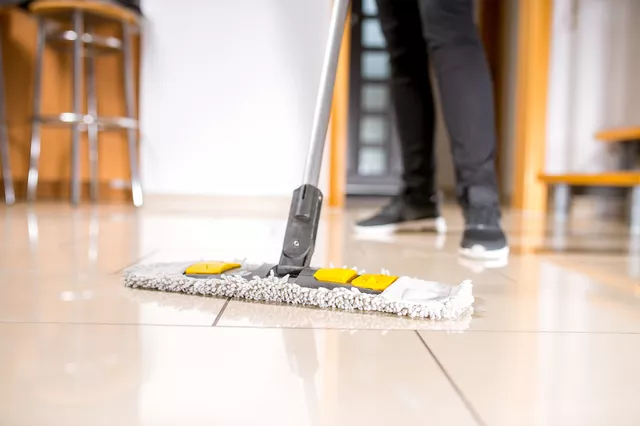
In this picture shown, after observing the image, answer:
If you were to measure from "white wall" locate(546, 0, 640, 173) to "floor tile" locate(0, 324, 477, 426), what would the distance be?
269 cm

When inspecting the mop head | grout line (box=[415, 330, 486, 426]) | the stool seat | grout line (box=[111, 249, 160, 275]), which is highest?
the stool seat

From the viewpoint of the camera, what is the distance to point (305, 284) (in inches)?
24.9

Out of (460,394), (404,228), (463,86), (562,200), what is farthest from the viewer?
(562,200)

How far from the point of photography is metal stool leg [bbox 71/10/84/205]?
7.73ft

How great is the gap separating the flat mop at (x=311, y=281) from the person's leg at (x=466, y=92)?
38 cm

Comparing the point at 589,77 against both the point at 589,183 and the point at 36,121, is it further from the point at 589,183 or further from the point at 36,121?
the point at 36,121

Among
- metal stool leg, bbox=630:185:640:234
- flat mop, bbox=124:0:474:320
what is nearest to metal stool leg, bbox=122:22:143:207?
flat mop, bbox=124:0:474:320

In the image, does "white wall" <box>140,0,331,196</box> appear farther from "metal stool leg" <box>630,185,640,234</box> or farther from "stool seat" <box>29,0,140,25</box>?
"metal stool leg" <box>630,185,640,234</box>

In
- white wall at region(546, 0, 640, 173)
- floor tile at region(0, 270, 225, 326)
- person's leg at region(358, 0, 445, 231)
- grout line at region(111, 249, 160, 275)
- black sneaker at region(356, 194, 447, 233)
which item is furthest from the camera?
white wall at region(546, 0, 640, 173)

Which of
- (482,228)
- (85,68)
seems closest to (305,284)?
(482,228)

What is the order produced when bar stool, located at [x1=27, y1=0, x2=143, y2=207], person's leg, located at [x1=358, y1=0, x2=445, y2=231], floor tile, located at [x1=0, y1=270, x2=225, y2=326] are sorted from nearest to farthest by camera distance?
floor tile, located at [x1=0, y1=270, x2=225, y2=326] < person's leg, located at [x1=358, y1=0, x2=445, y2=231] < bar stool, located at [x1=27, y1=0, x2=143, y2=207]

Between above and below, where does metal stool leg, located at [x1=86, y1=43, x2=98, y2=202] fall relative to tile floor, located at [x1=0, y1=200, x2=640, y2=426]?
above

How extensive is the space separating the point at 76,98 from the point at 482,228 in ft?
6.34

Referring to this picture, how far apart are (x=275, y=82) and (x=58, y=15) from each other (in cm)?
90
